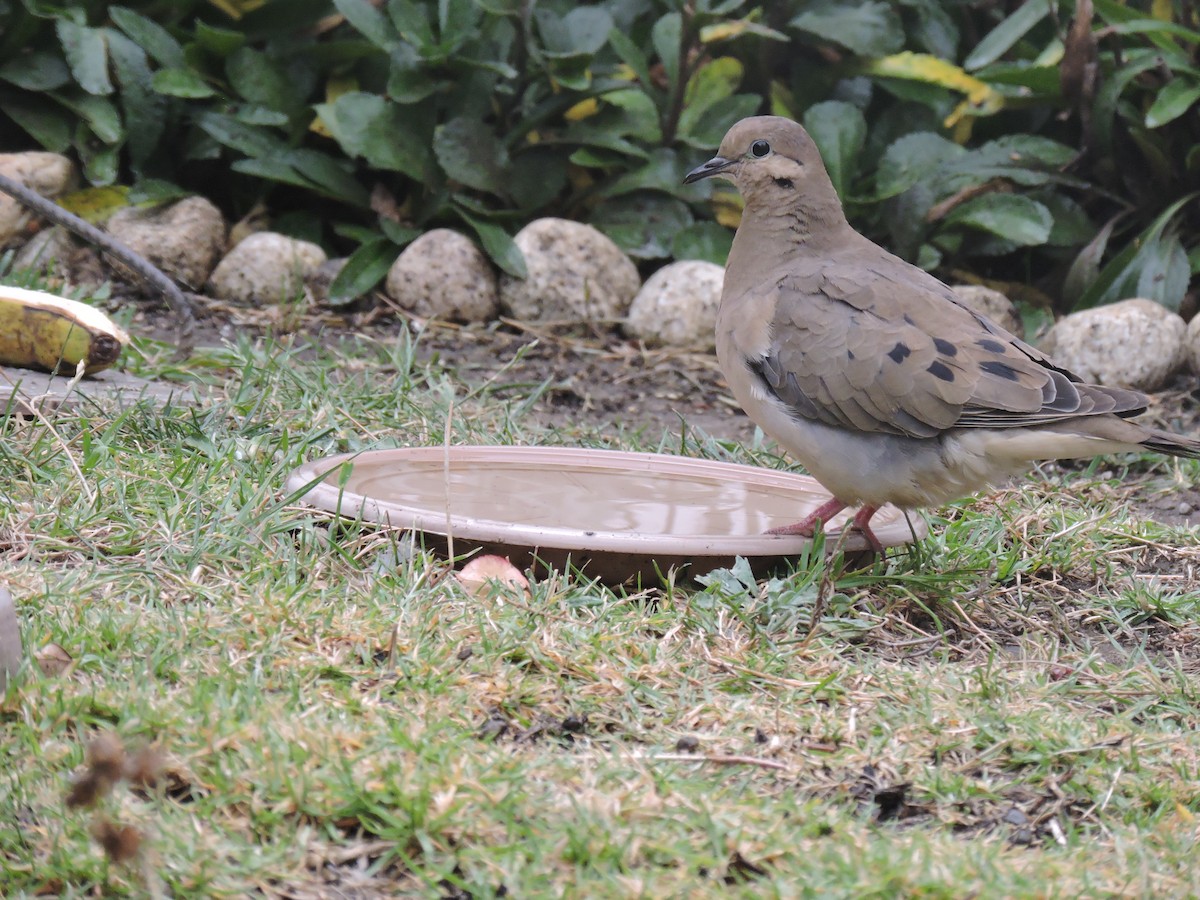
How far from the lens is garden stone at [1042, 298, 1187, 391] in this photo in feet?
18.8

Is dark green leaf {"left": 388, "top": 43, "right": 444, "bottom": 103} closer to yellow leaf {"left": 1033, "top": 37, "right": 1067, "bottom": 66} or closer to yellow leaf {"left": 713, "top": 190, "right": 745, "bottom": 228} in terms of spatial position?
yellow leaf {"left": 713, "top": 190, "right": 745, "bottom": 228}

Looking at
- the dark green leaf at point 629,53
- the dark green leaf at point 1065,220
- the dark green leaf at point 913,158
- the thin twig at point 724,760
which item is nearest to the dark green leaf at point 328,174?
the dark green leaf at point 629,53

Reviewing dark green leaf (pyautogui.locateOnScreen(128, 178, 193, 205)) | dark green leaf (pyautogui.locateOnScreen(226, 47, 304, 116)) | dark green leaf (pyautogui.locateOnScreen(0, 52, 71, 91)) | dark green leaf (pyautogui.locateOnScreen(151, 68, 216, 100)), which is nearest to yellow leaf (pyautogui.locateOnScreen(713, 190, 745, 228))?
dark green leaf (pyautogui.locateOnScreen(226, 47, 304, 116))

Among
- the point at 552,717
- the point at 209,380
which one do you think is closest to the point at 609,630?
the point at 552,717

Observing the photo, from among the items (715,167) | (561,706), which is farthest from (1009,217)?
(561,706)

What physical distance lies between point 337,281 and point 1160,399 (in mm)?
3616

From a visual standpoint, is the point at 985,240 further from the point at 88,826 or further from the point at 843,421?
the point at 88,826

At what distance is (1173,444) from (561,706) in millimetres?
1768

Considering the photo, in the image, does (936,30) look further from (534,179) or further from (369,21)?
(369,21)

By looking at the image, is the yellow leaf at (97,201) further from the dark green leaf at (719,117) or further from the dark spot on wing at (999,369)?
the dark spot on wing at (999,369)

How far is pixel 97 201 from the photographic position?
21.2ft

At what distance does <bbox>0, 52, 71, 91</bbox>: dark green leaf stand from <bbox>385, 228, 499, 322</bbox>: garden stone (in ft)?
5.89

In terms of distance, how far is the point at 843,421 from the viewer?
377 cm

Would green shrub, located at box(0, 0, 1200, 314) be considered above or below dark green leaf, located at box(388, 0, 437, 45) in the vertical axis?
below
